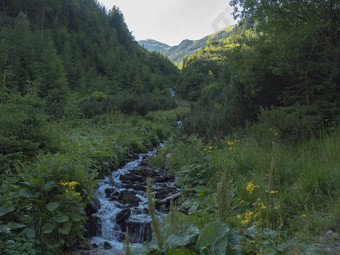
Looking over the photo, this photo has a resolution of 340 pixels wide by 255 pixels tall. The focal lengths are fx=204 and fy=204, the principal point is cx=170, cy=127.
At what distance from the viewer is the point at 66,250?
9.89 feet

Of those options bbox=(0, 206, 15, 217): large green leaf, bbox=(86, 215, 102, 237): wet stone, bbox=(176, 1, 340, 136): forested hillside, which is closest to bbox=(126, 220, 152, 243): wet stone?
bbox=(86, 215, 102, 237): wet stone

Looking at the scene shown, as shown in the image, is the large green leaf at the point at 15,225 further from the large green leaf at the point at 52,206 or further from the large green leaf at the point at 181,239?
the large green leaf at the point at 181,239

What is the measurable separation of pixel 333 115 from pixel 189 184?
13.4ft

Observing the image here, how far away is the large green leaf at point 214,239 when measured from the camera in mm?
1626

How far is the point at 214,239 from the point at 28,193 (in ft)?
9.10

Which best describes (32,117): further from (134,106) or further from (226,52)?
(134,106)

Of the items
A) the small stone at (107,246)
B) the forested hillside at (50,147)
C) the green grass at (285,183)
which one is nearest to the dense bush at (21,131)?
the forested hillside at (50,147)

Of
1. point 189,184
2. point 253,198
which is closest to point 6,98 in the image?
point 189,184

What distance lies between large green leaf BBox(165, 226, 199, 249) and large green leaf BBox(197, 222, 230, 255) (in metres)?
0.08

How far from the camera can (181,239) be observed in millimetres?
1732

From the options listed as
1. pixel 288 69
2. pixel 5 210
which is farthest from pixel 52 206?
pixel 288 69

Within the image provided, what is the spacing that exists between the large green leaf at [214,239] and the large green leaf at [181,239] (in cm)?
8

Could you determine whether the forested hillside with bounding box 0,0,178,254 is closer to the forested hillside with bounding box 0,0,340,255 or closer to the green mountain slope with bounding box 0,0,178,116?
the forested hillside with bounding box 0,0,340,255

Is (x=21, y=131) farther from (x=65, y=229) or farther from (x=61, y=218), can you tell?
(x=65, y=229)
